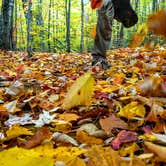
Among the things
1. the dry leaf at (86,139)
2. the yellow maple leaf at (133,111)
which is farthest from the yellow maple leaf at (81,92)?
the dry leaf at (86,139)

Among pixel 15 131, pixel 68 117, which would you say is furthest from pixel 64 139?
pixel 68 117

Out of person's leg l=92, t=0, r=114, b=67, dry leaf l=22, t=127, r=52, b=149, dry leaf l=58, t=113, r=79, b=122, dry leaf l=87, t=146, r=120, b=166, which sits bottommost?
dry leaf l=58, t=113, r=79, b=122

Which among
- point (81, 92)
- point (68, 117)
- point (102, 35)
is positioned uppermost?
point (102, 35)

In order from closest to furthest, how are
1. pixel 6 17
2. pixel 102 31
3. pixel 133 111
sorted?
pixel 133 111, pixel 102 31, pixel 6 17

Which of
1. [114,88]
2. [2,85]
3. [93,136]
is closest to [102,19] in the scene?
[2,85]

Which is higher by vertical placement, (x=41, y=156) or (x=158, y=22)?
(x=158, y=22)

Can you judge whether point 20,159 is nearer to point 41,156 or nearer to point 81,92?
point 41,156

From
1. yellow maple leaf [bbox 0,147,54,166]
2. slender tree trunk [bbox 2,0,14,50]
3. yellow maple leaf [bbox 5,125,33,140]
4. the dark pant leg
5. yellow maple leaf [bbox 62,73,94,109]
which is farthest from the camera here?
slender tree trunk [bbox 2,0,14,50]

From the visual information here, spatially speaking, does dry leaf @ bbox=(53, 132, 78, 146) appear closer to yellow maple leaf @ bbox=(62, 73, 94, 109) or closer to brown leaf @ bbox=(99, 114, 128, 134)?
brown leaf @ bbox=(99, 114, 128, 134)

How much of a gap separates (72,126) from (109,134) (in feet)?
0.82

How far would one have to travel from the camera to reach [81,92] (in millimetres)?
1555

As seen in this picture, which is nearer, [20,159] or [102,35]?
[20,159]

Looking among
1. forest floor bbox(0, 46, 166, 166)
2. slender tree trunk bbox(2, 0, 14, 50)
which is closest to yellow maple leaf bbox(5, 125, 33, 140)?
forest floor bbox(0, 46, 166, 166)

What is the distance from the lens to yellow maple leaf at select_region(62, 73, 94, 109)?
148cm
